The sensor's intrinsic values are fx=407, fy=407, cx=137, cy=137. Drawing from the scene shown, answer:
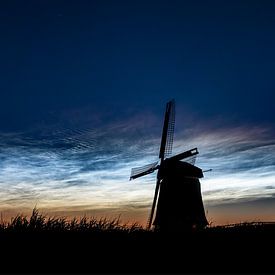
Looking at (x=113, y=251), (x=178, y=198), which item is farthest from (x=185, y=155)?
(x=113, y=251)

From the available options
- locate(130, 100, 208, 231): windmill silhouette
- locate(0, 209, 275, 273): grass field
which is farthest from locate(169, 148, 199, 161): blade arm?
locate(0, 209, 275, 273): grass field

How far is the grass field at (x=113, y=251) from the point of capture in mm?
9125

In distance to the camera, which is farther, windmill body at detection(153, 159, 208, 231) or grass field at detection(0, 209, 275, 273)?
windmill body at detection(153, 159, 208, 231)

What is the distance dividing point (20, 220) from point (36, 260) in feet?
7.27

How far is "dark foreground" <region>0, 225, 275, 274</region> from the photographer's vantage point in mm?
9062

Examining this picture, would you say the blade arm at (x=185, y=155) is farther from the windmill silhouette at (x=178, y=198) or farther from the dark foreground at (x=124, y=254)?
the dark foreground at (x=124, y=254)

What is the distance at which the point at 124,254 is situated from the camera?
10.4 meters

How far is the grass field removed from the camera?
9125 mm

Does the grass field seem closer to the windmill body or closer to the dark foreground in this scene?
the dark foreground

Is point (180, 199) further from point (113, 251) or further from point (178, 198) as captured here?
point (113, 251)

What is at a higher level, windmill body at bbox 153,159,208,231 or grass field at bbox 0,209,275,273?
windmill body at bbox 153,159,208,231

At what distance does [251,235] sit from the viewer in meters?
15.1

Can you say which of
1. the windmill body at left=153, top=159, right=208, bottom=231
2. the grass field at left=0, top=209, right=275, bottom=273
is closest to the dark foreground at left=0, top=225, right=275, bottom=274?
the grass field at left=0, top=209, right=275, bottom=273

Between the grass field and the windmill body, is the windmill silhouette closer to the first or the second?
the windmill body
